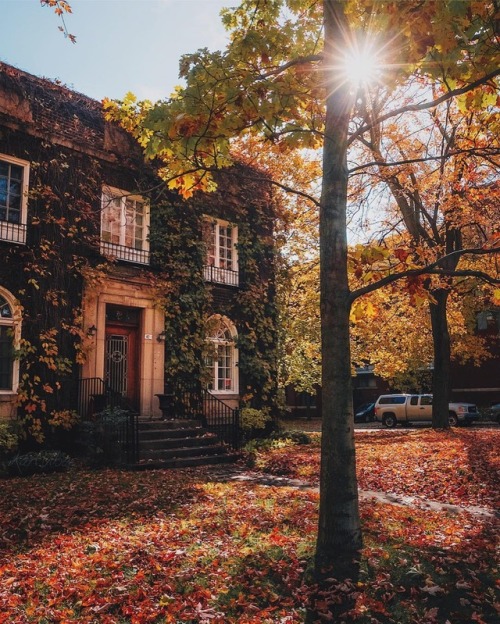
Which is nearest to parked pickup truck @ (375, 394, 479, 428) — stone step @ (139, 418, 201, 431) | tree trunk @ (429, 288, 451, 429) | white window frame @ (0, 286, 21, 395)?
tree trunk @ (429, 288, 451, 429)

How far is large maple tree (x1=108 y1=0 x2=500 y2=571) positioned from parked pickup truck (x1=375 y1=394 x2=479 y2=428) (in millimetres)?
23356

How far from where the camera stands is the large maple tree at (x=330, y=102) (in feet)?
16.1

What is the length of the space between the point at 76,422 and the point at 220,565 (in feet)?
26.5

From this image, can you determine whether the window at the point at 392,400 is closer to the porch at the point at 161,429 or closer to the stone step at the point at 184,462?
the porch at the point at 161,429

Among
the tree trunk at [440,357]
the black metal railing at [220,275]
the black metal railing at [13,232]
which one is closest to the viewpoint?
the black metal railing at [13,232]

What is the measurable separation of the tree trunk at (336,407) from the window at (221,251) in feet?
→ 35.7

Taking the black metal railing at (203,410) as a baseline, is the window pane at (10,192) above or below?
above

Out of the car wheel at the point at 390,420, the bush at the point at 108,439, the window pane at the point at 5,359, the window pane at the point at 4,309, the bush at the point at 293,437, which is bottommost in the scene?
the car wheel at the point at 390,420

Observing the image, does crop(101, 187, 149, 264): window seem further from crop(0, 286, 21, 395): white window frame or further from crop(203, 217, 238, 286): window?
crop(0, 286, 21, 395): white window frame

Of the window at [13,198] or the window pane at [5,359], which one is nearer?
the window pane at [5,359]

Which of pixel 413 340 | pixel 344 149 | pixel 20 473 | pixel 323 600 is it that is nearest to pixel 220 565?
pixel 323 600

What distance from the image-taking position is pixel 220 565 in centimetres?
518

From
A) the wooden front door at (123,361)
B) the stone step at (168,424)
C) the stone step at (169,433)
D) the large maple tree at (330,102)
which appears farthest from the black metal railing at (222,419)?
the large maple tree at (330,102)

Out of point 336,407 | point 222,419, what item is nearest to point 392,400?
point 222,419
